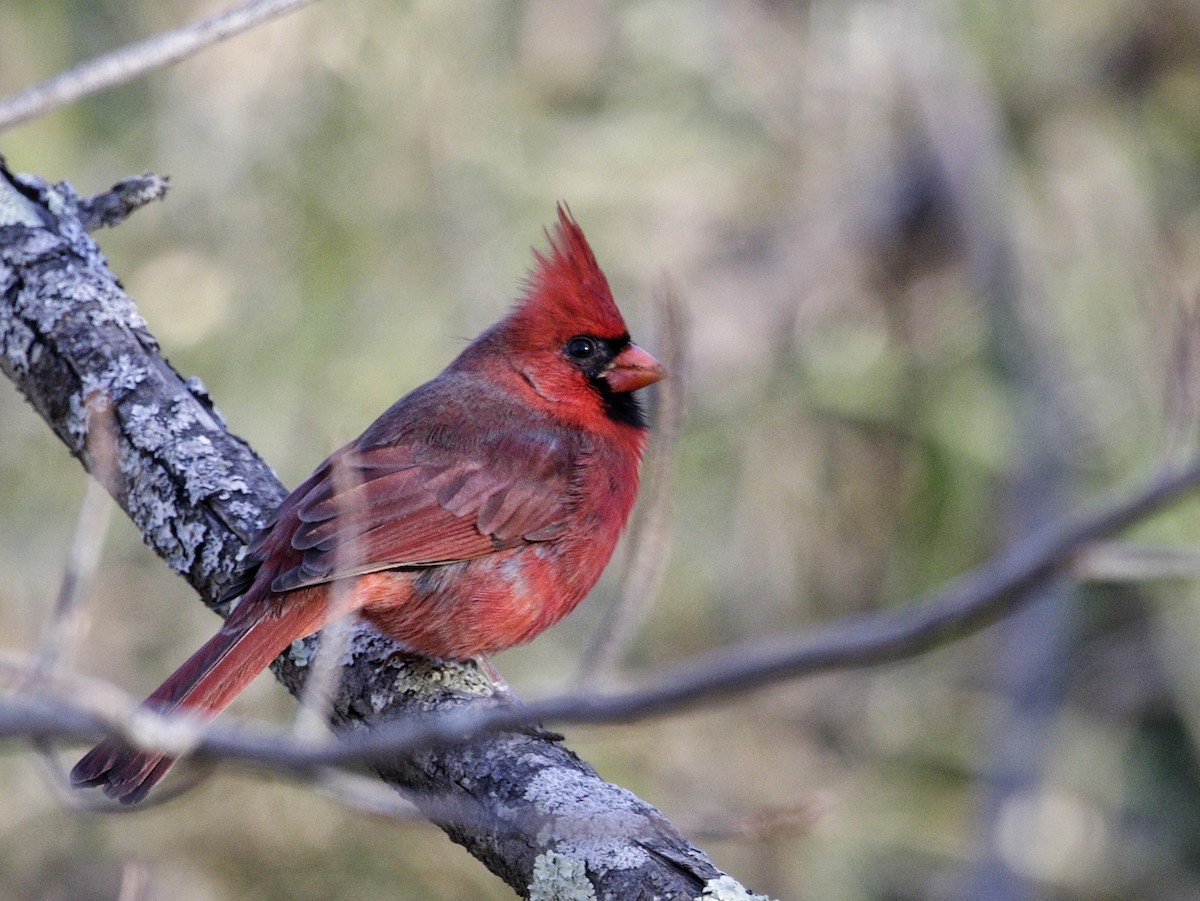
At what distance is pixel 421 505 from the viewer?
2961 mm

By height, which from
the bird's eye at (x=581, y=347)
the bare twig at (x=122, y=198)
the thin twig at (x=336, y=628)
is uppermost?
the bird's eye at (x=581, y=347)

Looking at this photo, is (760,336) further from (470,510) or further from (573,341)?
(470,510)

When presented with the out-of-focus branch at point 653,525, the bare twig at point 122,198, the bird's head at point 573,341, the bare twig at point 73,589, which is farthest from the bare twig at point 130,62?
the bird's head at point 573,341

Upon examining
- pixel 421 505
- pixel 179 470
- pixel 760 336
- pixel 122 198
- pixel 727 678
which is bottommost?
pixel 727 678

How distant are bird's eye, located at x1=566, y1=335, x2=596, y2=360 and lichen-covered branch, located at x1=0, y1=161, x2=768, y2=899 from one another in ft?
2.59

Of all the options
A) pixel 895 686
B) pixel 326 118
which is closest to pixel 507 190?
pixel 326 118

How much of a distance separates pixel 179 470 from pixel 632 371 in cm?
110

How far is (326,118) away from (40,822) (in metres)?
2.39

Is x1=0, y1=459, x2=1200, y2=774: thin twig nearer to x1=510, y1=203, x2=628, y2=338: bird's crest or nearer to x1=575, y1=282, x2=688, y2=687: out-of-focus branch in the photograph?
x1=575, y1=282, x2=688, y2=687: out-of-focus branch

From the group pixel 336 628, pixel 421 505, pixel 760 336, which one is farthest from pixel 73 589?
pixel 760 336

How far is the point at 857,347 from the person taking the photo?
561 cm

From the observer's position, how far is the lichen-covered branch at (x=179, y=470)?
2336 millimetres

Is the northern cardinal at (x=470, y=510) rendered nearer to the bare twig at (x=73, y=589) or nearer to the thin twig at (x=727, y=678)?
the bare twig at (x=73, y=589)

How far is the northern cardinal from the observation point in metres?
2.61
